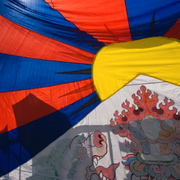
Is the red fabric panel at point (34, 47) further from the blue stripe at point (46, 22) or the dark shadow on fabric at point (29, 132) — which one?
the dark shadow on fabric at point (29, 132)

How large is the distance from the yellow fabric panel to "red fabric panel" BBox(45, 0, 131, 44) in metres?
0.09

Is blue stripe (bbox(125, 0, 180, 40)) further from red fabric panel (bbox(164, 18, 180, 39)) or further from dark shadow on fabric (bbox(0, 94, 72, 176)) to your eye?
dark shadow on fabric (bbox(0, 94, 72, 176))

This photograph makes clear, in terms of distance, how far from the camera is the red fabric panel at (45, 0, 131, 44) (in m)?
1.44

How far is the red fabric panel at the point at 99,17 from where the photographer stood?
1.44 m

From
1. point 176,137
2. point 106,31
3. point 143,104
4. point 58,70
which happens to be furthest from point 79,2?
point 176,137

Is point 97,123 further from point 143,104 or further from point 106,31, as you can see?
point 106,31

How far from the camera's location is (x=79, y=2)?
4.90 feet

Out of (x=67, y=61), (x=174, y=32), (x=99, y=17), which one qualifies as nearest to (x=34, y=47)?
(x=67, y=61)

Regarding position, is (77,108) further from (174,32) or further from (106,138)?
(174,32)

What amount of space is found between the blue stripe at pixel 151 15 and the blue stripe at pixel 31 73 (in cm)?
55

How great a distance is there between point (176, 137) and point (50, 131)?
1.11 metres

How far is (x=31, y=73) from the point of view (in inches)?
70.8

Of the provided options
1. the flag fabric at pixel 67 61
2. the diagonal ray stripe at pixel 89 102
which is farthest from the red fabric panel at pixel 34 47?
the diagonal ray stripe at pixel 89 102

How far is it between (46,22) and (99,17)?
1.64ft
